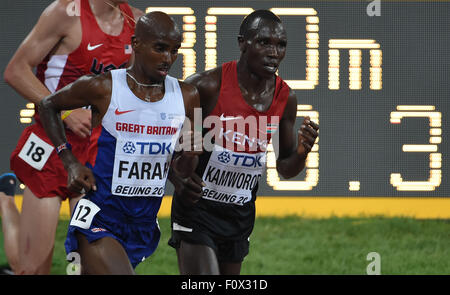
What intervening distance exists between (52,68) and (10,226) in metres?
1.77

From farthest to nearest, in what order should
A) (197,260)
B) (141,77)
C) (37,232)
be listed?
(37,232), (197,260), (141,77)

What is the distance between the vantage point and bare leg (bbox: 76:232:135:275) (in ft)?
11.5

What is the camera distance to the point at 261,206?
6.68 meters

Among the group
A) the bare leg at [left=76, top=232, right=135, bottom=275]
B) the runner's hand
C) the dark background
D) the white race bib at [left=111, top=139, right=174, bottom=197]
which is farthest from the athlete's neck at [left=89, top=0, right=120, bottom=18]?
the dark background

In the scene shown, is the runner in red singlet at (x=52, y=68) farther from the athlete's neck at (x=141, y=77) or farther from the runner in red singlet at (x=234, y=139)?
the athlete's neck at (x=141, y=77)

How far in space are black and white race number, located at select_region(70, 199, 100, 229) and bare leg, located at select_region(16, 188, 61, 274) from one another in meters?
0.85

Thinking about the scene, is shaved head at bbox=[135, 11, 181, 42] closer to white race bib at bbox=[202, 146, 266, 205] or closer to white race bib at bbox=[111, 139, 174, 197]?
white race bib at bbox=[111, 139, 174, 197]

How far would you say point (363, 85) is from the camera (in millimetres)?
6508

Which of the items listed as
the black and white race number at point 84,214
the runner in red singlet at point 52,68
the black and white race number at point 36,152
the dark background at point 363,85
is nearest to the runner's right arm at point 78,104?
the black and white race number at point 84,214

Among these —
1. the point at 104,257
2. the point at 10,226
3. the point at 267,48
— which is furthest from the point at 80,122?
the point at 10,226

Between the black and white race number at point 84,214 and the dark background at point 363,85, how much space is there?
9.48 feet

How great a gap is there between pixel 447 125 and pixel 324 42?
117cm

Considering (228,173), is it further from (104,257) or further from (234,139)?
(104,257)

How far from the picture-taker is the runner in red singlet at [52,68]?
4.40m
